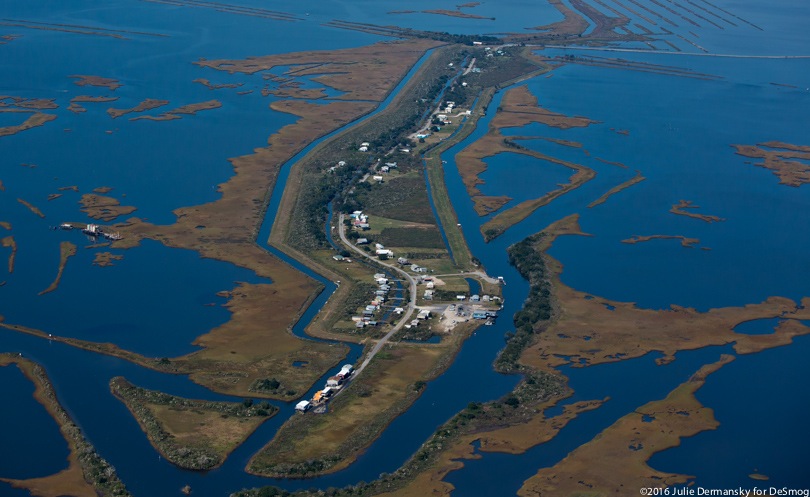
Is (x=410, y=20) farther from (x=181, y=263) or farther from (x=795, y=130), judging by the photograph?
(x=181, y=263)

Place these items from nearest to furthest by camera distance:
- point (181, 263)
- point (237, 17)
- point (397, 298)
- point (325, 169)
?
1. point (397, 298)
2. point (181, 263)
3. point (325, 169)
4. point (237, 17)

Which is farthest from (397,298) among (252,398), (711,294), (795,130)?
(795,130)

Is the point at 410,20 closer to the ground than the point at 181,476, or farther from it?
farther from it

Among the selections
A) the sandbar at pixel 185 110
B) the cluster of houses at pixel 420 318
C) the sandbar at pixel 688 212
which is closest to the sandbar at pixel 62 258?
the cluster of houses at pixel 420 318

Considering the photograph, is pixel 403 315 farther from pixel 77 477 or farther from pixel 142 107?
pixel 142 107

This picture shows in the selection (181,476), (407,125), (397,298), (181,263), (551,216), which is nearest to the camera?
(181,476)

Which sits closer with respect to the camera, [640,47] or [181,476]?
[181,476]

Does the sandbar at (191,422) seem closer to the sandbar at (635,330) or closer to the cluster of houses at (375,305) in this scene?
the cluster of houses at (375,305)
